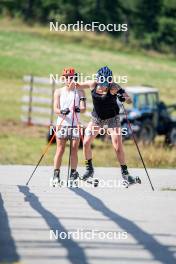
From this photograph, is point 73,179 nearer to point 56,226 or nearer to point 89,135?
point 89,135

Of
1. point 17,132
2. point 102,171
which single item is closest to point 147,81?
point 17,132

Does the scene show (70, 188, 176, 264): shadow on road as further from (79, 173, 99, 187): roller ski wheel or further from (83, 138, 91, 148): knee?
(83, 138, 91, 148): knee

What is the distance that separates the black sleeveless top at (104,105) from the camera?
11.0 meters

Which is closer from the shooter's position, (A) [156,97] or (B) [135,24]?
(A) [156,97]

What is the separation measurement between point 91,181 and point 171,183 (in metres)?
1.45

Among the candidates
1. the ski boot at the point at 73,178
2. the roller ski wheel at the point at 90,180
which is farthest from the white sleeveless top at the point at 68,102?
the roller ski wheel at the point at 90,180

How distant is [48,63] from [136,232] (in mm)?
41615

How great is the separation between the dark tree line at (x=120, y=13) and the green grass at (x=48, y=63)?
22.1 feet

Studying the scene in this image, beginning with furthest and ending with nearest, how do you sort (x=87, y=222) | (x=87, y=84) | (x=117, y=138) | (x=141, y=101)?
(x=141, y=101) < (x=117, y=138) < (x=87, y=84) < (x=87, y=222)

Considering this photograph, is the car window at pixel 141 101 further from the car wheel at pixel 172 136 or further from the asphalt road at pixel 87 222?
the asphalt road at pixel 87 222

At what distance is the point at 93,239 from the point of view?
26.5 feet

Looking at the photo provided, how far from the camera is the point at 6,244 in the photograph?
7711 millimetres

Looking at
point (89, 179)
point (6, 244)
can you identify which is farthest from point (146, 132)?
point (6, 244)

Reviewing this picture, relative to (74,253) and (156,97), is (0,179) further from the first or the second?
(156,97)
